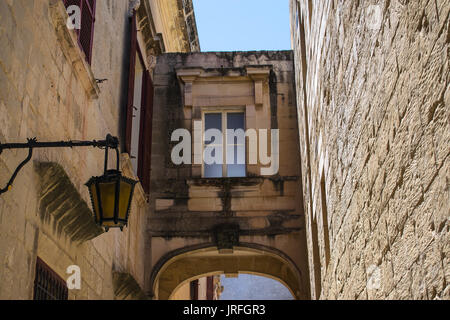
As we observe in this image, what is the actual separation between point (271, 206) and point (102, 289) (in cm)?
428

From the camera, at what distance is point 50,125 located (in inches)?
253

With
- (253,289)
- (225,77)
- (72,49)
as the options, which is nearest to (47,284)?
(72,49)

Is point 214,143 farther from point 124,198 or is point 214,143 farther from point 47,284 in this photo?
point 124,198

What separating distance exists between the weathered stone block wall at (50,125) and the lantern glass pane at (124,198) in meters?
0.84

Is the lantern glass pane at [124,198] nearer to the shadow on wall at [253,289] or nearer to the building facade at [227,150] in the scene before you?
the building facade at [227,150]

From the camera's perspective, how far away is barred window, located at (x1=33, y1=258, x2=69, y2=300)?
604 centimetres

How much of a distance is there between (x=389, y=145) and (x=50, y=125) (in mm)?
3702

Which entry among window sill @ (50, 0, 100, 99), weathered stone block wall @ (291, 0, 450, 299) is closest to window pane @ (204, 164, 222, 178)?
window sill @ (50, 0, 100, 99)

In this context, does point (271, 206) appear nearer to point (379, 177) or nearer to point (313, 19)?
point (313, 19)

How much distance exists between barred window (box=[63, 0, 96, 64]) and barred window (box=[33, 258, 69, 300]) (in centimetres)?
255

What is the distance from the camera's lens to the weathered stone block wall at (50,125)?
5.30 meters

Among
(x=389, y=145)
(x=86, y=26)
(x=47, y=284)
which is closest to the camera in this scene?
(x=389, y=145)

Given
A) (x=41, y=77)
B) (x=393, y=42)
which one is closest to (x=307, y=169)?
(x=41, y=77)

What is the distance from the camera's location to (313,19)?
7691 millimetres
